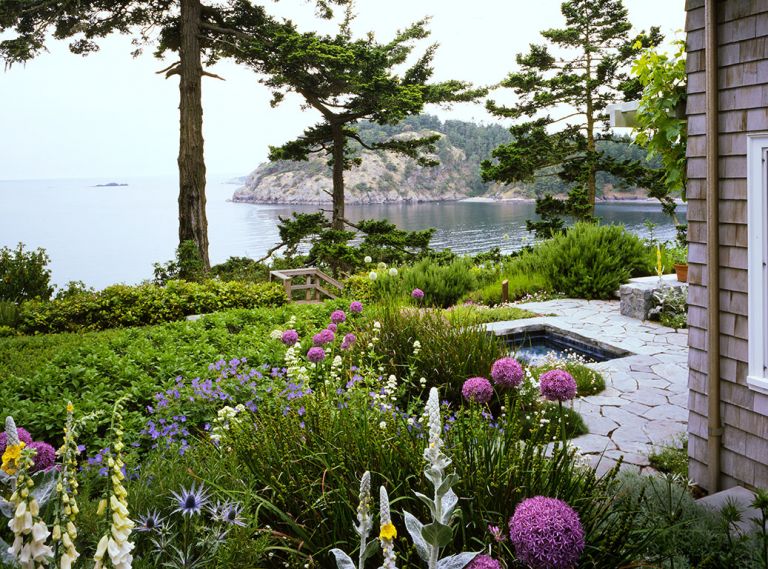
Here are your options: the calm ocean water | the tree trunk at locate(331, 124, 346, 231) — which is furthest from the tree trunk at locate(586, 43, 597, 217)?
the tree trunk at locate(331, 124, 346, 231)

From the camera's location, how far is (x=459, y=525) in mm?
2051

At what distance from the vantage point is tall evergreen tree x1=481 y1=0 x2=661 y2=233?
595 inches

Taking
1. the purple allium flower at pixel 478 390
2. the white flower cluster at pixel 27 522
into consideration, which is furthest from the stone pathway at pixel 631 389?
the white flower cluster at pixel 27 522

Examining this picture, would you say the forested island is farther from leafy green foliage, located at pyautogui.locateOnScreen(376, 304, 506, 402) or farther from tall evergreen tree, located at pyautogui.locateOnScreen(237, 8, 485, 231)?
leafy green foliage, located at pyautogui.locateOnScreen(376, 304, 506, 402)

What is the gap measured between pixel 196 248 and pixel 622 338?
815 cm

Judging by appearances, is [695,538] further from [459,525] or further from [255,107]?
[255,107]

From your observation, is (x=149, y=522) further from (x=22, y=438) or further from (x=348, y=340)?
(x=348, y=340)

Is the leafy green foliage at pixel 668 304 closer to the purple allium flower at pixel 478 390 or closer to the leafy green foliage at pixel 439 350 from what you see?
the leafy green foliage at pixel 439 350

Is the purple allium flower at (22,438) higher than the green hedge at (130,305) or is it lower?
higher

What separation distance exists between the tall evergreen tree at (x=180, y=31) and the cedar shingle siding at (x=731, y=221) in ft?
34.8

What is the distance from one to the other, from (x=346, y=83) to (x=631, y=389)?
9.75 meters

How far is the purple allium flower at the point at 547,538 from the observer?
5.00 feet

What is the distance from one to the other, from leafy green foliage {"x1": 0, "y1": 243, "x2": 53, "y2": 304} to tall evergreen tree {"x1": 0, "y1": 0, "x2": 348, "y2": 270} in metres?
3.13

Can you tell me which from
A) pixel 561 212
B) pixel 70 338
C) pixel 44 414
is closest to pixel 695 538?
pixel 44 414
